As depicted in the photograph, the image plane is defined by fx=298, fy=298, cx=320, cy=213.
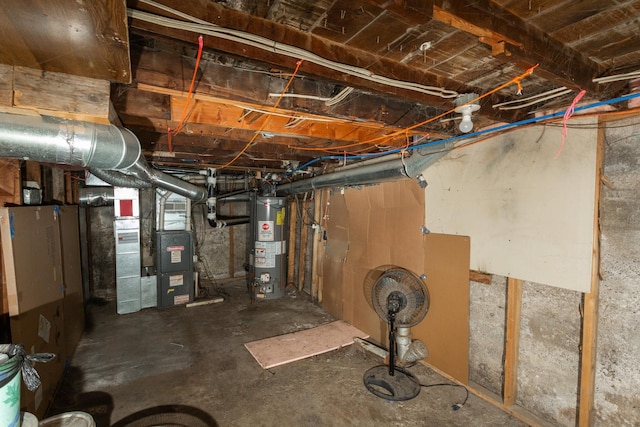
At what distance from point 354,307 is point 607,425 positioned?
2270 millimetres

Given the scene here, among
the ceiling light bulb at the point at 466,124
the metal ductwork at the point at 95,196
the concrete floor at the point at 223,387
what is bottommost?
the concrete floor at the point at 223,387

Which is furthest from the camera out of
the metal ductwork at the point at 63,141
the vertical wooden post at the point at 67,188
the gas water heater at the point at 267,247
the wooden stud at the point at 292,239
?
the wooden stud at the point at 292,239

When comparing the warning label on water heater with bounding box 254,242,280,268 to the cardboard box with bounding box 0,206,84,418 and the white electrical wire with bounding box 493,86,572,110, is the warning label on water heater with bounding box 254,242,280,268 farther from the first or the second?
the white electrical wire with bounding box 493,86,572,110

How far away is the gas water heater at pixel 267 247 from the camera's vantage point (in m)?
4.60

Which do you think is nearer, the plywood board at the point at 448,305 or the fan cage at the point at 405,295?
the fan cage at the point at 405,295

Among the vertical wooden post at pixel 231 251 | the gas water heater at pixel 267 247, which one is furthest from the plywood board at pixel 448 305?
the vertical wooden post at pixel 231 251

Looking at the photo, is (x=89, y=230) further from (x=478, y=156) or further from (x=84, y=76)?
(x=478, y=156)

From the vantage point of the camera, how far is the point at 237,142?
105 inches

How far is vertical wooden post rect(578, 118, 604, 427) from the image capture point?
67.8 inches

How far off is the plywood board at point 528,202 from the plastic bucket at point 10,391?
104 inches

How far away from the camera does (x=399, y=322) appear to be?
2.42m

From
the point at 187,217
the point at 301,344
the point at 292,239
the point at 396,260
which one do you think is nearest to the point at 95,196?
the point at 187,217

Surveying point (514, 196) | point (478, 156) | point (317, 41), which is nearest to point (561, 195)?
point (514, 196)

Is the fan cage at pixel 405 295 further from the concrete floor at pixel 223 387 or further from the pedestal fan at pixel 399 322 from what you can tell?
the concrete floor at pixel 223 387
